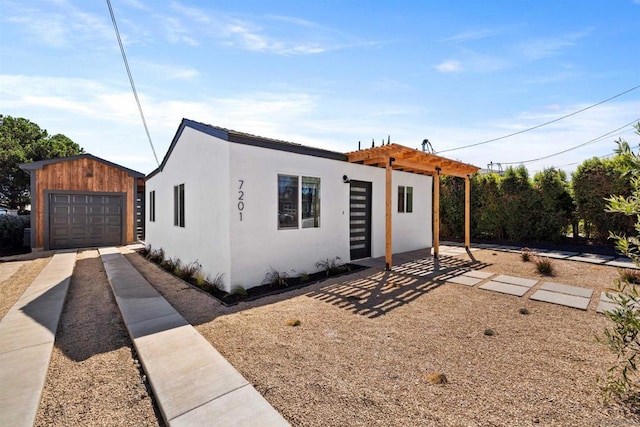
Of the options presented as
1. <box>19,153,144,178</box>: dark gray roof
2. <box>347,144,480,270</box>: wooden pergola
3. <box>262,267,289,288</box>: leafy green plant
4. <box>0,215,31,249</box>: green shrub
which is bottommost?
<box>262,267,289,288</box>: leafy green plant

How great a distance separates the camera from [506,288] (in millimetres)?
5789

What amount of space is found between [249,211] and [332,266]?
8.81 feet

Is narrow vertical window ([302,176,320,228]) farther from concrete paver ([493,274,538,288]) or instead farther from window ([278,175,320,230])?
concrete paver ([493,274,538,288])

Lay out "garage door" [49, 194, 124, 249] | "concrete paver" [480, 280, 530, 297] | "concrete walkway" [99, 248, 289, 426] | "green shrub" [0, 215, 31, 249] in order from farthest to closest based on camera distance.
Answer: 1. "green shrub" [0, 215, 31, 249]
2. "garage door" [49, 194, 124, 249]
3. "concrete paver" [480, 280, 530, 297]
4. "concrete walkway" [99, 248, 289, 426]

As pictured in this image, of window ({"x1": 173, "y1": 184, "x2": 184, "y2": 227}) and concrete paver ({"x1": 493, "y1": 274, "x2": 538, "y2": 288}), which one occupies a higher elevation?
window ({"x1": 173, "y1": 184, "x2": 184, "y2": 227})

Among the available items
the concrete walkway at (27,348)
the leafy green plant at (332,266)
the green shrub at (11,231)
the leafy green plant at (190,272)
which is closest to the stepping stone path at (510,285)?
the leafy green plant at (332,266)

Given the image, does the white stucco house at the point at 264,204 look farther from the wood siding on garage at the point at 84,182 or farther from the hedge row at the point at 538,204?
the hedge row at the point at 538,204

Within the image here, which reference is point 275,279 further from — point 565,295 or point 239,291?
point 565,295

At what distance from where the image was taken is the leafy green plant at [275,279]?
605 cm

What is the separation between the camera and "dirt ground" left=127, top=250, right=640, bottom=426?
2.31 meters

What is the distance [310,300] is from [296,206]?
2.32m

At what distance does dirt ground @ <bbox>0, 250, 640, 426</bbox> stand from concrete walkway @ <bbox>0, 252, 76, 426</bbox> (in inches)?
4.9

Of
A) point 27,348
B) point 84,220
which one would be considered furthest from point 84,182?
point 27,348

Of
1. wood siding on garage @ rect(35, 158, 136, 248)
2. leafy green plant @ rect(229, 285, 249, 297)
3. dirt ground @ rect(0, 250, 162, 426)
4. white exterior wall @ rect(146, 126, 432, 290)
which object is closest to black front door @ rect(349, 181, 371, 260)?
white exterior wall @ rect(146, 126, 432, 290)
